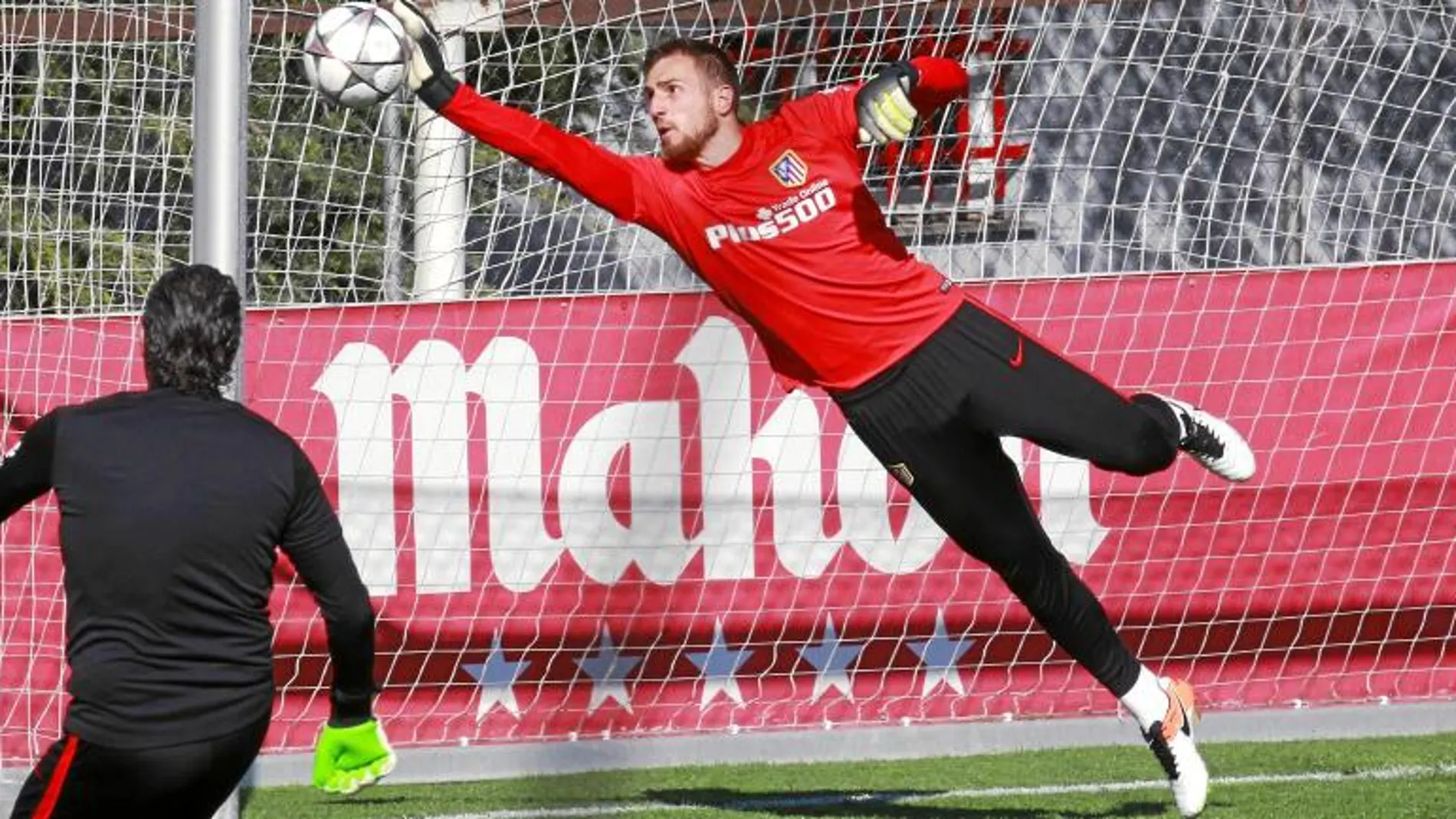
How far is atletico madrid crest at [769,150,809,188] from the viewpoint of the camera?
685cm

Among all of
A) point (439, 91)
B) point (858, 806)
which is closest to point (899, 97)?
point (439, 91)

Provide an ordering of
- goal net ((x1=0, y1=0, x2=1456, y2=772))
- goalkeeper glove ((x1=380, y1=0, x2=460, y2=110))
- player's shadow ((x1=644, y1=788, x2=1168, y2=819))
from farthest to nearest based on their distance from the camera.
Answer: goal net ((x1=0, y1=0, x2=1456, y2=772))
player's shadow ((x1=644, y1=788, x2=1168, y2=819))
goalkeeper glove ((x1=380, y1=0, x2=460, y2=110))

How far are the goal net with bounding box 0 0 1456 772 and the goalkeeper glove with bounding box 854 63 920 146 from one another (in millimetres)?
3661

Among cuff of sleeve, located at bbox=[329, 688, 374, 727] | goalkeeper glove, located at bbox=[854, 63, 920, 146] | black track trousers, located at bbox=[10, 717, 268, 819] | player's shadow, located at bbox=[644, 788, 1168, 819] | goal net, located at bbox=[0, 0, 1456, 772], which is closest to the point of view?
black track trousers, located at bbox=[10, 717, 268, 819]

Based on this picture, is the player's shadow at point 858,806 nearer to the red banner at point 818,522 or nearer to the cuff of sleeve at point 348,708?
the red banner at point 818,522

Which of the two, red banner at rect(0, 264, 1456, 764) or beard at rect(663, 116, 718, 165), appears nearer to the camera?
beard at rect(663, 116, 718, 165)

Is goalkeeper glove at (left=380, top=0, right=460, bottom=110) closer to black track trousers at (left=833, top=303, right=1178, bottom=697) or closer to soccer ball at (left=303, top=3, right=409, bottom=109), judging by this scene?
soccer ball at (left=303, top=3, right=409, bottom=109)

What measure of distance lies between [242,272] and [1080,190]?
441 centimetres

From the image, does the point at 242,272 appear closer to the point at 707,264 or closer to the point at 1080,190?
the point at 707,264

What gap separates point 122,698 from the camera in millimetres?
4262

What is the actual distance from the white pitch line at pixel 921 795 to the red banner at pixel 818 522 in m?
1.82

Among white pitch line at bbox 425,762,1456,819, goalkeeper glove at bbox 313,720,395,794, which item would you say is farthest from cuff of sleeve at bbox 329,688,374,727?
white pitch line at bbox 425,762,1456,819

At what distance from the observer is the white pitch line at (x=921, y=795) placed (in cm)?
821

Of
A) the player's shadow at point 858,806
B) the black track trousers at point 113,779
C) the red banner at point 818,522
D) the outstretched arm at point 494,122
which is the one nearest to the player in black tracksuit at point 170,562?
the black track trousers at point 113,779
